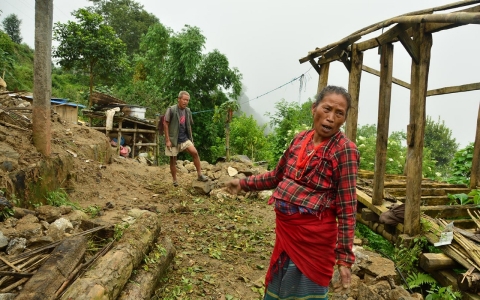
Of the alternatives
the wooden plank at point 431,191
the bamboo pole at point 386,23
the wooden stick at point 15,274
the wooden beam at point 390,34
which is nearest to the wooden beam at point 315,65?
the bamboo pole at point 386,23

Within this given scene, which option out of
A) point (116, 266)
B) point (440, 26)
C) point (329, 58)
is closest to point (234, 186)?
point (116, 266)

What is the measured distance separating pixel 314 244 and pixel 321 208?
21 centimetres

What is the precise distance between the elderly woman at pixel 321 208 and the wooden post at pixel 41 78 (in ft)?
13.5

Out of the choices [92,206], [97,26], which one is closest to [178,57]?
[97,26]

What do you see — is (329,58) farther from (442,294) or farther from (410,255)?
(442,294)

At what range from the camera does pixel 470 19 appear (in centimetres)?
278

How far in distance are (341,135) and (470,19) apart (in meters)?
1.98

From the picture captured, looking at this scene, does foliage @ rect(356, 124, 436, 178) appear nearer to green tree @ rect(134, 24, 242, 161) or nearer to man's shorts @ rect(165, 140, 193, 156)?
man's shorts @ rect(165, 140, 193, 156)

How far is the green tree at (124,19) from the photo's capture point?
1252 inches

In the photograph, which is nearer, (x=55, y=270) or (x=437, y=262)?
(x=55, y=270)

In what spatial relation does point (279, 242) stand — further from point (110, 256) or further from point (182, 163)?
point (182, 163)

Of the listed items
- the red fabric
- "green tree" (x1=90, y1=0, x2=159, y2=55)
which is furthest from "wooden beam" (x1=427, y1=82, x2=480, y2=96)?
"green tree" (x1=90, y1=0, x2=159, y2=55)

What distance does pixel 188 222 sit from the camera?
487 cm

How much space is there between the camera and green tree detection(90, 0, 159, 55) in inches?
1252
